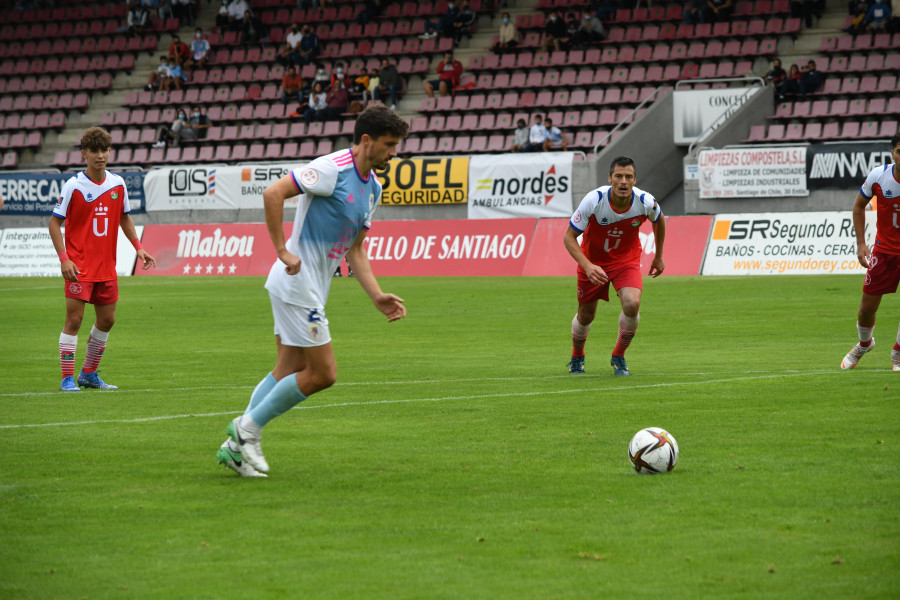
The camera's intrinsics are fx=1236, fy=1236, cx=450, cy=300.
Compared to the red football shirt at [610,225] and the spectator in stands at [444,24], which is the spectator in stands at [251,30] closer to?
the spectator in stands at [444,24]

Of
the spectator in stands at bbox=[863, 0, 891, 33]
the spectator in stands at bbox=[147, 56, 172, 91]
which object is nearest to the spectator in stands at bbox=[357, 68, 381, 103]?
the spectator in stands at bbox=[147, 56, 172, 91]

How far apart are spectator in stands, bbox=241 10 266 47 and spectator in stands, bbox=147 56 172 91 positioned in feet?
9.60

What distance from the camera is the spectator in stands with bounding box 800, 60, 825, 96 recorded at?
33.8 meters

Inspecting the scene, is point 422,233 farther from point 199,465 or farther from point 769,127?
point 199,465

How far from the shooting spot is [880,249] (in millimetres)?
12430

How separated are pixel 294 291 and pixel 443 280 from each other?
67.9 ft

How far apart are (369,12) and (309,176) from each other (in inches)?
1511

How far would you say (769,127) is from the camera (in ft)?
109

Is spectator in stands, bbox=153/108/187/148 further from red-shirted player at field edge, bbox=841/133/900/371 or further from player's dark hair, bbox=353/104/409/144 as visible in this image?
player's dark hair, bbox=353/104/409/144

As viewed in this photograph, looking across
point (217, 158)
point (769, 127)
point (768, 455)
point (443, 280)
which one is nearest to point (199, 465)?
point (768, 455)

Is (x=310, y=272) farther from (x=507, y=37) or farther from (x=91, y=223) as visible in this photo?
(x=507, y=37)

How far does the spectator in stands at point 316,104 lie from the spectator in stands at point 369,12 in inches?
192

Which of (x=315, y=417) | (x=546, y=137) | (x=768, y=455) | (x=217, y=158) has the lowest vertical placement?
(x=217, y=158)

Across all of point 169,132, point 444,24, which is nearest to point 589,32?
point 444,24
